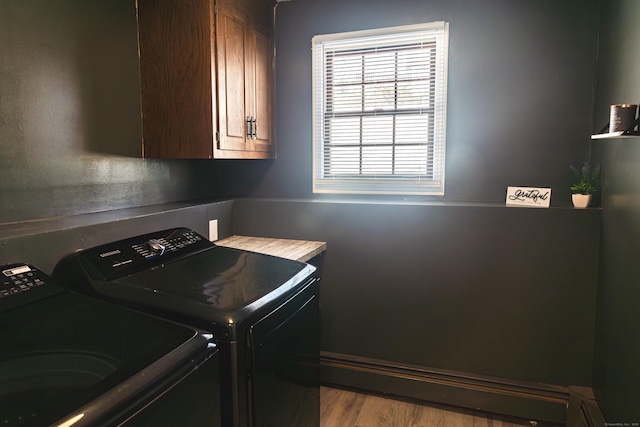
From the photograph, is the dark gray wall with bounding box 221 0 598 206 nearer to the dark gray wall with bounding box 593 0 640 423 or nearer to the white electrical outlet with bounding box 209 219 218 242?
the dark gray wall with bounding box 593 0 640 423

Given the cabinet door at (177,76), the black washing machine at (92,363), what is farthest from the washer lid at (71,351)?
the cabinet door at (177,76)

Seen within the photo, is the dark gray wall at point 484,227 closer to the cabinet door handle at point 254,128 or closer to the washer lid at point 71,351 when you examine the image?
the cabinet door handle at point 254,128

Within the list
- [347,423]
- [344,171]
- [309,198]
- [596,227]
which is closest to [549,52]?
[596,227]

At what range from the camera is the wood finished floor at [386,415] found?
2232mm

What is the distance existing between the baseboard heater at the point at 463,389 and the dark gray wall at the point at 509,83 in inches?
39.1

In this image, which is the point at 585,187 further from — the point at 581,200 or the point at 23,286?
the point at 23,286

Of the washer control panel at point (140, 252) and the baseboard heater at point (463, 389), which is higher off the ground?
the washer control panel at point (140, 252)

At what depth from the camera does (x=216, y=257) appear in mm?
1856

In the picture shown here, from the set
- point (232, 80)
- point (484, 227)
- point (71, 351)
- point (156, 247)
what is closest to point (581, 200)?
point (484, 227)

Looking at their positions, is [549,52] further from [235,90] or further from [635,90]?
[235,90]

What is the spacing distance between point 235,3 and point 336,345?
2.04 metres

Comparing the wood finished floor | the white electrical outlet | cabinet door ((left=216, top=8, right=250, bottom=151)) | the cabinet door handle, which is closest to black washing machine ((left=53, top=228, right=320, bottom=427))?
the wood finished floor

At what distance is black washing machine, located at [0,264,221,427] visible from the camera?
2.74ft

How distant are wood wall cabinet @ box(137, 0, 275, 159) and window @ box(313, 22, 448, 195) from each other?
2.04 feet
